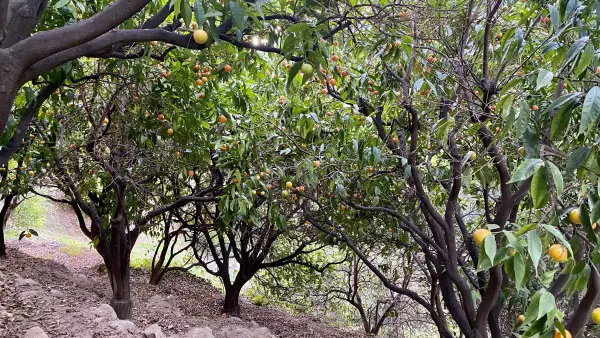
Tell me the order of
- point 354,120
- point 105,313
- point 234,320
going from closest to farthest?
point 354,120, point 105,313, point 234,320

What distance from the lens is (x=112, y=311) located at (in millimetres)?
3766

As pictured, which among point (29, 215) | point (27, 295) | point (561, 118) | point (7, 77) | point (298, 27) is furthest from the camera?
point (29, 215)

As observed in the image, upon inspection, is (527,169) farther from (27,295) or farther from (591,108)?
(27,295)

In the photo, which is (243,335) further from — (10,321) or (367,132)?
(367,132)

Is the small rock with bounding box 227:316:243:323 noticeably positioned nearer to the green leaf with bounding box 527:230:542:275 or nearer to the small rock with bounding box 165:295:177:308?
the small rock with bounding box 165:295:177:308

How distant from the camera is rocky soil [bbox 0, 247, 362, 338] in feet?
11.5

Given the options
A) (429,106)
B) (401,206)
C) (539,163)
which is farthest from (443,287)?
(539,163)

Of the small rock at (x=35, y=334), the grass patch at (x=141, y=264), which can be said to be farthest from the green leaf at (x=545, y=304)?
the grass patch at (x=141, y=264)

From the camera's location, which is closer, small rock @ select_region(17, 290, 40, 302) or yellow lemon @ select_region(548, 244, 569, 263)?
yellow lemon @ select_region(548, 244, 569, 263)

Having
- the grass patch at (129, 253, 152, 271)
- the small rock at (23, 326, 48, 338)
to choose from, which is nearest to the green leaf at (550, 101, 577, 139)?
the small rock at (23, 326, 48, 338)

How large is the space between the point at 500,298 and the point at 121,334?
9.38ft

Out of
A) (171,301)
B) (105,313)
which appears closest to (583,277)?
(105,313)

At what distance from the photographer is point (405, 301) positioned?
24.7 ft

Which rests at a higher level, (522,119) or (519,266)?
(522,119)
